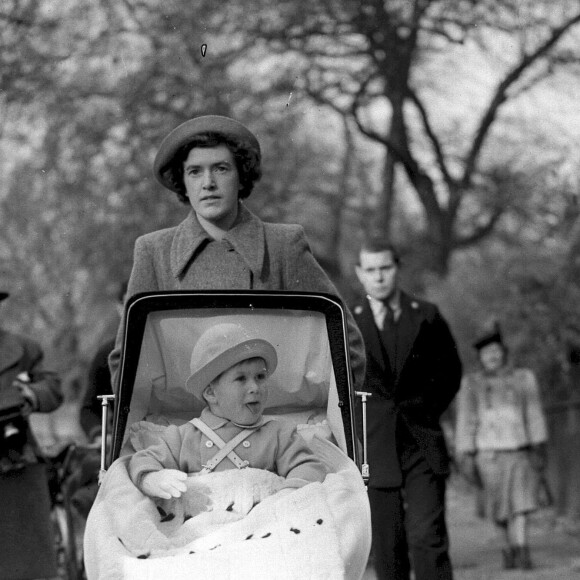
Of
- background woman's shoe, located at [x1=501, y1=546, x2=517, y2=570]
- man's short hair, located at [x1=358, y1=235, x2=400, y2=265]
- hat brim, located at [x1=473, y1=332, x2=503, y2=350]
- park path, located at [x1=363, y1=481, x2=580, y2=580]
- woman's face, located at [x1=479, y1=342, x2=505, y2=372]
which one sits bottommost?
park path, located at [x1=363, y1=481, x2=580, y2=580]

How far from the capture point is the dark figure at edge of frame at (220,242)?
224 inches

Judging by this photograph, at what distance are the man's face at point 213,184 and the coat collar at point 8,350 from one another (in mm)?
2829

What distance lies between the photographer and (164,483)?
15.6ft

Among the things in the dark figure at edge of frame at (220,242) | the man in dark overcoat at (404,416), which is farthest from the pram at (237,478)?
the man in dark overcoat at (404,416)

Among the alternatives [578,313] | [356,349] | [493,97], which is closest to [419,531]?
[356,349]

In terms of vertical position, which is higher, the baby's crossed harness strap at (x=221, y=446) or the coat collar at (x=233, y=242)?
the coat collar at (x=233, y=242)

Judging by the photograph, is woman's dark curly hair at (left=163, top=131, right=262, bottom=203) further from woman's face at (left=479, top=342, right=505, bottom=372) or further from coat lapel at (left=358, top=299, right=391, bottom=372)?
woman's face at (left=479, top=342, right=505, bottom=372)

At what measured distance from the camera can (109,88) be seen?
1772 centimetres

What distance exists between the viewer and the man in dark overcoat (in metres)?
7.91

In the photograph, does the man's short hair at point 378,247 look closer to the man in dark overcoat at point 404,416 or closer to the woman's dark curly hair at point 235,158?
the man in dark overcoat at point 404,416

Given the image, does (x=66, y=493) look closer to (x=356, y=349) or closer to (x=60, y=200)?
(x=356, y=349)

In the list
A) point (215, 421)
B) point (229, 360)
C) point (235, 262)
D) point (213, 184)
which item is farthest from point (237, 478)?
point (213, 184)

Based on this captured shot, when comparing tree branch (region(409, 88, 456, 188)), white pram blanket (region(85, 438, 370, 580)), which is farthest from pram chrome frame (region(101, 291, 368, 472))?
tree branch (region(409, 88, 456, 188))

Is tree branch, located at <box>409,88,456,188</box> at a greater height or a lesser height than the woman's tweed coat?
greater
